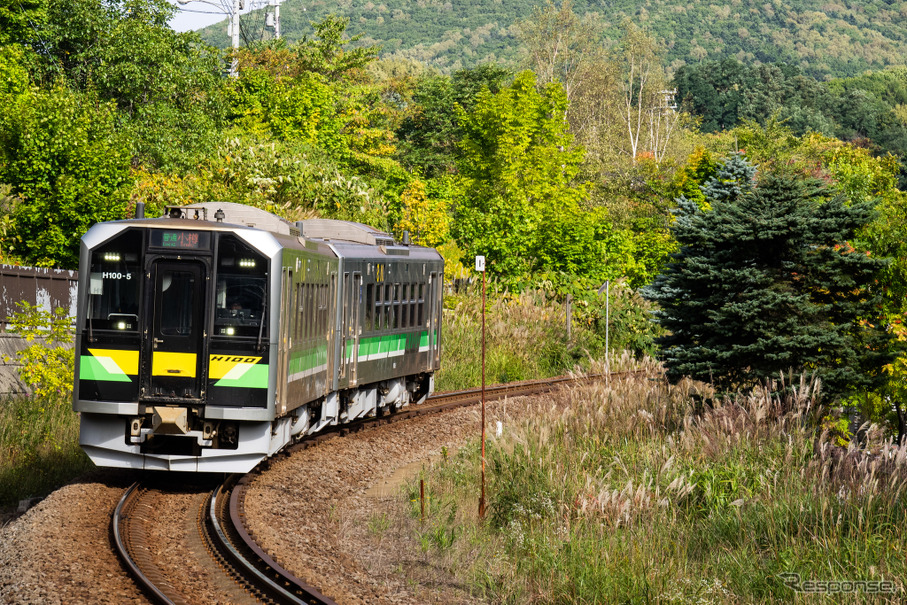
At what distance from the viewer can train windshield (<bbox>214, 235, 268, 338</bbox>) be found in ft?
40.7

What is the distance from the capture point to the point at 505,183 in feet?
147

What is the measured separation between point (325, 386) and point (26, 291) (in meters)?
8.33

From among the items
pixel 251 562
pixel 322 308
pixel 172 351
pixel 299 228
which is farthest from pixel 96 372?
pixel 299 228

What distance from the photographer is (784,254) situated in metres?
15.5

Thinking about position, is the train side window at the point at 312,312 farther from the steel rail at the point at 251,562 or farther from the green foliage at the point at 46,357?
the green foliage at the point at 46,357

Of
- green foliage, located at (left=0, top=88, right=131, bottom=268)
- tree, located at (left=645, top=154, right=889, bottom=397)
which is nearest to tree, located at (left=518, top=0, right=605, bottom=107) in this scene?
green foliage, located at (left=0, top=88, right=131, bottom=268)

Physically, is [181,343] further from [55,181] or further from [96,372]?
[55,181]

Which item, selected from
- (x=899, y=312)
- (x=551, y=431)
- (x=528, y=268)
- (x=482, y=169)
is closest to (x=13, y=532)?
(x=551, y=431)

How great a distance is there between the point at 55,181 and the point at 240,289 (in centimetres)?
1930

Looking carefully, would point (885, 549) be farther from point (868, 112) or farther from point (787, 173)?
point (868, 112)

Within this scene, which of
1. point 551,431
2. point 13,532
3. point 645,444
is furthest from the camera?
point 551,431

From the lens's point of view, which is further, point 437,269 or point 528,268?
point 528,268

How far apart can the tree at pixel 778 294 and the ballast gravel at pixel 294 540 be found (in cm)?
334

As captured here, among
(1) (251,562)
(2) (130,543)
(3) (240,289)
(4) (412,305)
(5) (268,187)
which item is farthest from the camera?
(5) (268,187)
